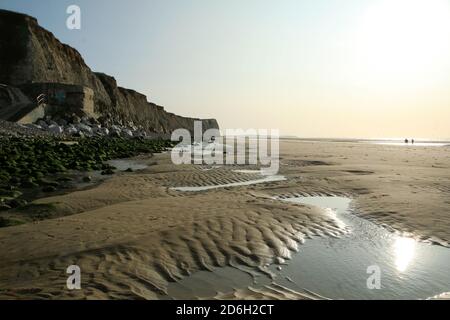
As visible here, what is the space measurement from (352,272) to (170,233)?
354 cm

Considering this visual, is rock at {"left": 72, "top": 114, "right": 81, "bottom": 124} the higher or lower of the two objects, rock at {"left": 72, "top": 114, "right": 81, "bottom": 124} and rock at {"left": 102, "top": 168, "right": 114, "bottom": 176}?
the higher

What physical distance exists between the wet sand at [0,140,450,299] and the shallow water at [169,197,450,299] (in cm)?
23

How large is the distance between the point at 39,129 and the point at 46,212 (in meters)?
31.5

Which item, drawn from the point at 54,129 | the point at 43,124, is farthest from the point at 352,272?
the point at 43,124

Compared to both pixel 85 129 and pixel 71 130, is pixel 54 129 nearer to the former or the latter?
pixel 71 130

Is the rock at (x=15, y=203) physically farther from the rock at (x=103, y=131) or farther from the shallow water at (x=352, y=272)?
the rock at (x=103, y=131)

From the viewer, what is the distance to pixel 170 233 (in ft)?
23.1

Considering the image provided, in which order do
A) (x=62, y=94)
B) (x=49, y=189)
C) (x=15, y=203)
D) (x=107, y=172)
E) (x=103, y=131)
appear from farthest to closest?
(x=62, y=94) → (x=103, y=131) → (x=107, y=172) → (x=49, y=189) → (x=15, y=203)

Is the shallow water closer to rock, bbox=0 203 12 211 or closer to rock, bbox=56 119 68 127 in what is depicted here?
rock, bbox=0 203 12 211

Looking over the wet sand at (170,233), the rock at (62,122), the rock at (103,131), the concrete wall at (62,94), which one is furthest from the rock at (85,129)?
the wet sand at (170,233)

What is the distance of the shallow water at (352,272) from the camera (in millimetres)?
4855

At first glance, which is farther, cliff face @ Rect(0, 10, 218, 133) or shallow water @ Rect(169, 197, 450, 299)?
cliff face @ Rect(0, 10, 218, 133)

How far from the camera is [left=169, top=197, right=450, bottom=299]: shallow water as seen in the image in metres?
4.86

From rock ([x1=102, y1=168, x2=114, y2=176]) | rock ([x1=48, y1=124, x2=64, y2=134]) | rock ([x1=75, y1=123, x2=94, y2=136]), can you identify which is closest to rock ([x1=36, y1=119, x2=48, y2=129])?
rock ([x1=48, y1=124, x2=64, y2=134])
